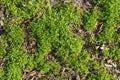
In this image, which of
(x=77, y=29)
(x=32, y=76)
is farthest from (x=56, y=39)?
(x=32, y=76)

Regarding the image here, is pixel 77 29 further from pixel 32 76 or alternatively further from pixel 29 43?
pixel 32 76

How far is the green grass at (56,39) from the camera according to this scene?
15.8 ft

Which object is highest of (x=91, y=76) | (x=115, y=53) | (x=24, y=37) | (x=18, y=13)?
(x=18, y=13)

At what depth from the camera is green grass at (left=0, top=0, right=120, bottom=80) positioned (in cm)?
482

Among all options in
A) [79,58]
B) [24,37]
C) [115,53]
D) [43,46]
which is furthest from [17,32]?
[115,53]

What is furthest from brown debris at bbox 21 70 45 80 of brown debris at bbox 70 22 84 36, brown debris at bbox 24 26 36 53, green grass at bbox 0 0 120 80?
brown debris at bbox 70 22 84 36

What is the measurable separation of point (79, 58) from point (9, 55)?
1039mm

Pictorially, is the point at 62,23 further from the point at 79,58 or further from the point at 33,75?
the point at 33,75

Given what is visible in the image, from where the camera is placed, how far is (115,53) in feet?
15.9

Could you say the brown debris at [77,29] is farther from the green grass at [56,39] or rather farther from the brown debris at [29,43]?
the brown debris at [29,43]

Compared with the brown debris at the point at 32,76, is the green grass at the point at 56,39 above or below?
above

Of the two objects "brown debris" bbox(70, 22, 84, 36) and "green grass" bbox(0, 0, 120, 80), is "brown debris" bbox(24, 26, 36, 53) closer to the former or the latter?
"green grass" bbox(0, 0, 120, 80)

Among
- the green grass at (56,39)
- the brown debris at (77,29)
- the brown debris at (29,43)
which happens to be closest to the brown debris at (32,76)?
the green grass at (56,39)

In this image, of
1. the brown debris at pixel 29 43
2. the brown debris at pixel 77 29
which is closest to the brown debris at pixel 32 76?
the brown debris at pixel 29 43
